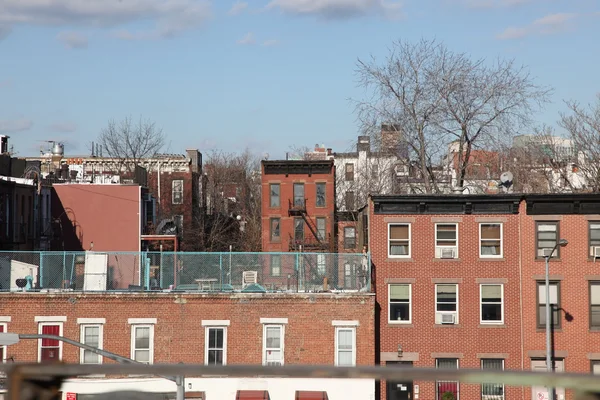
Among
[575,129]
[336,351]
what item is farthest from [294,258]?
[575,129]

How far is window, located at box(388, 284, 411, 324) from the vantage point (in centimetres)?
3741

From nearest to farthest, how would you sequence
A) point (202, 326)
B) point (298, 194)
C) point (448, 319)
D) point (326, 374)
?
1. point (326, 374)
2. point (202, 326)
3. point (448, 319)
4. point (298, 194)

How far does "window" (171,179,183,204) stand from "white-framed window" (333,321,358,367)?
54471 mm

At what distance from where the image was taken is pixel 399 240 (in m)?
37.9

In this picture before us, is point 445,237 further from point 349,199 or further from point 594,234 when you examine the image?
point 349,199

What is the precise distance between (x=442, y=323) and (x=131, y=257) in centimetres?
1372

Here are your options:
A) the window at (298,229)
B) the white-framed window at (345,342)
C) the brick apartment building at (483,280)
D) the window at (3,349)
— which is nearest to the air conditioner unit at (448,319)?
the brick apartment building at (483,280)

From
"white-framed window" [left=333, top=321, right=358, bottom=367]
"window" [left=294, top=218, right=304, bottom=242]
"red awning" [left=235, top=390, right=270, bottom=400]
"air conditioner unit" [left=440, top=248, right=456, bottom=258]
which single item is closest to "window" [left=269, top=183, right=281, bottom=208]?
"window" [left=294, top=218, right=304, bottom=242]

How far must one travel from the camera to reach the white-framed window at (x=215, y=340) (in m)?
34.8

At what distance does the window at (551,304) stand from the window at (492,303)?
160 cm

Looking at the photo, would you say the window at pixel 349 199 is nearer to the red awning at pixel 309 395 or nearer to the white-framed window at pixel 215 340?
the white-framed window at pixel 215 340

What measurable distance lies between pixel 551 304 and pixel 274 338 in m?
12.2

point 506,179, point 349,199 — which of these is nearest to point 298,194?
point 349,199

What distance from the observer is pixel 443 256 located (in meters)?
37.7
